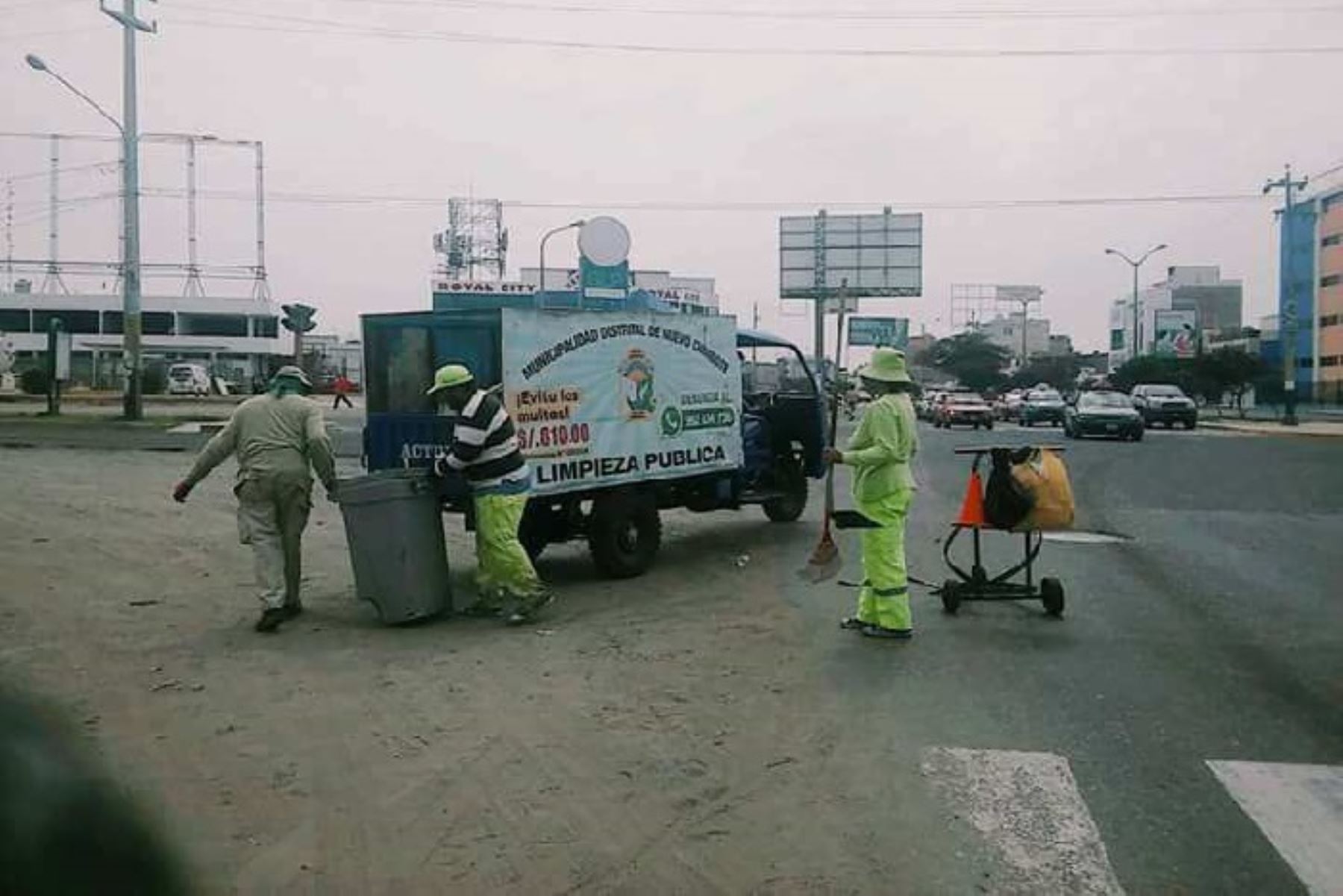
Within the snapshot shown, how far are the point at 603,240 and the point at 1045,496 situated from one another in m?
12.1

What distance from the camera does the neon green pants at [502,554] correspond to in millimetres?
8414

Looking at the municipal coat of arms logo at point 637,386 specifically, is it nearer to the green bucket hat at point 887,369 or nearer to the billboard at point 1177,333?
the green bucket hat at point 887,369

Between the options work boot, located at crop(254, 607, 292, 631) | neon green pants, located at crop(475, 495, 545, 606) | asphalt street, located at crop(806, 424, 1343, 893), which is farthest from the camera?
neon green pants, located at crop(475, 495, 545, 606)

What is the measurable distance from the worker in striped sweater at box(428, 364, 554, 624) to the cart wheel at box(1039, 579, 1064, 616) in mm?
3313

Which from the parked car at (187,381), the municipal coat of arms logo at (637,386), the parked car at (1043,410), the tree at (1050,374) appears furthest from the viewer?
the tree at (1050,374)

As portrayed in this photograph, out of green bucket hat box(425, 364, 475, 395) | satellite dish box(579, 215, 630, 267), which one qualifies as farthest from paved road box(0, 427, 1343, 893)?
satellite dish box(579, 215, 630, 267)

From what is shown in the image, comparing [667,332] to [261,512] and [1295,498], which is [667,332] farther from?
[1295,498]

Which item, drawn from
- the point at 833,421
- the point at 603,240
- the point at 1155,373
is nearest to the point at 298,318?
the point at 603,240

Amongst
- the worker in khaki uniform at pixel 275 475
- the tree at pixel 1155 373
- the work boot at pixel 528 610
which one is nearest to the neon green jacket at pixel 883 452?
the work boot at pixel 528 610

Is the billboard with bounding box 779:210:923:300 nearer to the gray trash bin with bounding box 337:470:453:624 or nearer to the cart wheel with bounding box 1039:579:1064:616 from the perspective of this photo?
the cart wheel with bounding box 1039:579:1064:616

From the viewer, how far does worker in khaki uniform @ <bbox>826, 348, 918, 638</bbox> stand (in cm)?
785

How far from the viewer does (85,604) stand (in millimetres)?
8820

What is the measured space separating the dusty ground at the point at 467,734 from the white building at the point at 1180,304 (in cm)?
10060

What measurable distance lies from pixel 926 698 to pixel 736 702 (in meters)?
0.95
